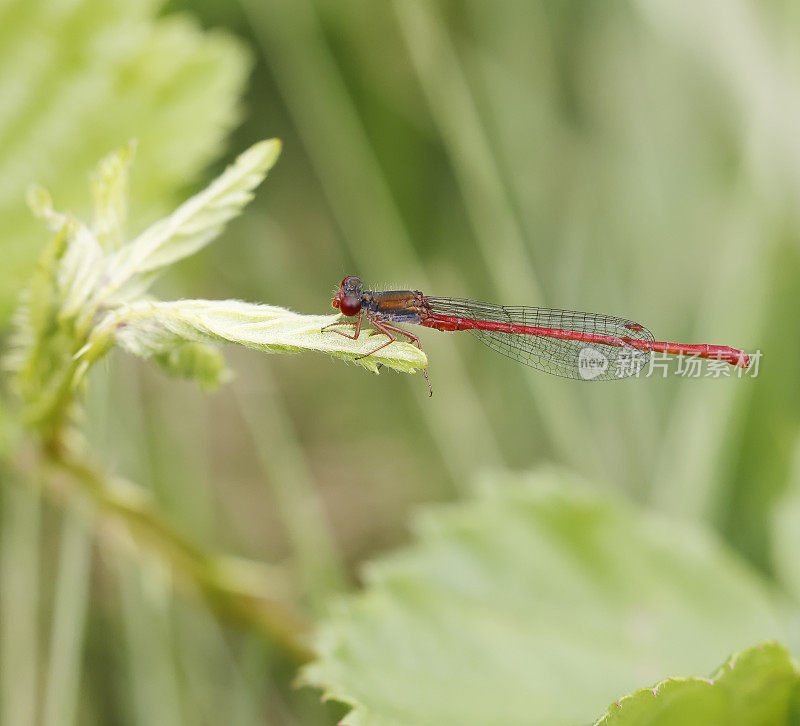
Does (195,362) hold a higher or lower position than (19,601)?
higher

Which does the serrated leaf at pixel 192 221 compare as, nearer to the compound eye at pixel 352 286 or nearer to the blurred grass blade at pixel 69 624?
the compound eye at pixel 352 286

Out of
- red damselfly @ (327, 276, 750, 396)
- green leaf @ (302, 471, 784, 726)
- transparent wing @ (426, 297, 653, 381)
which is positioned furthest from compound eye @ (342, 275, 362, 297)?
green leaf @ (302, 471, 784, 726)

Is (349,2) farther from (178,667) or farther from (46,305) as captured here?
(178,667)

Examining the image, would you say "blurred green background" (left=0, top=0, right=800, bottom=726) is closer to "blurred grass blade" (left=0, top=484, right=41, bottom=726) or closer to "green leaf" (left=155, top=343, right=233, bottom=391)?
"blurred grass blade" (left=0, top=484, right=41, bottom=726)

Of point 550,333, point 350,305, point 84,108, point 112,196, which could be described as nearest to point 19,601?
point 350,305

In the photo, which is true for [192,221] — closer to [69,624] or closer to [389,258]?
[69,624]
